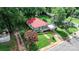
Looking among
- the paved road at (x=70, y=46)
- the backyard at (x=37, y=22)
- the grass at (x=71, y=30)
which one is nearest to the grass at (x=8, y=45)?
the backyard at (x=37, y=22)

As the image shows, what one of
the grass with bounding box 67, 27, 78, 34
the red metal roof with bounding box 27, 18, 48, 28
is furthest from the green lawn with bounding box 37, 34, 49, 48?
the grass with bounding box 67, 27, 78, 34

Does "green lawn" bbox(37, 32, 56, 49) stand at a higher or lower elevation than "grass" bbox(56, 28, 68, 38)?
lower

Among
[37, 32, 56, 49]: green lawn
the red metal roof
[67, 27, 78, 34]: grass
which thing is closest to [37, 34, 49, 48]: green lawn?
[37, 32, 56, 49]: green lawn

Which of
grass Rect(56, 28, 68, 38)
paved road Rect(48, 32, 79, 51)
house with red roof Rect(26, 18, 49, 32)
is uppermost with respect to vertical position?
house with red roof Rect(26, 18, 49, 32)

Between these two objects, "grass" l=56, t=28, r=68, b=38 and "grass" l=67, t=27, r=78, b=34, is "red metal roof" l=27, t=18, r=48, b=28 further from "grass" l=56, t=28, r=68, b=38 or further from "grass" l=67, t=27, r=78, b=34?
"grass" l=67, t=27, r=78, b=34

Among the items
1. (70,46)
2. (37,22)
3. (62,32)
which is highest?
(37,22)

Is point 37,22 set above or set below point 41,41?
above

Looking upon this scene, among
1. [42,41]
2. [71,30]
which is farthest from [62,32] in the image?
[42,41]

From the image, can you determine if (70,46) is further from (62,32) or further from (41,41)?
(41,41)

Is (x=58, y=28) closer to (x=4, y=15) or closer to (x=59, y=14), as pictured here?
(x=59, y=14)
